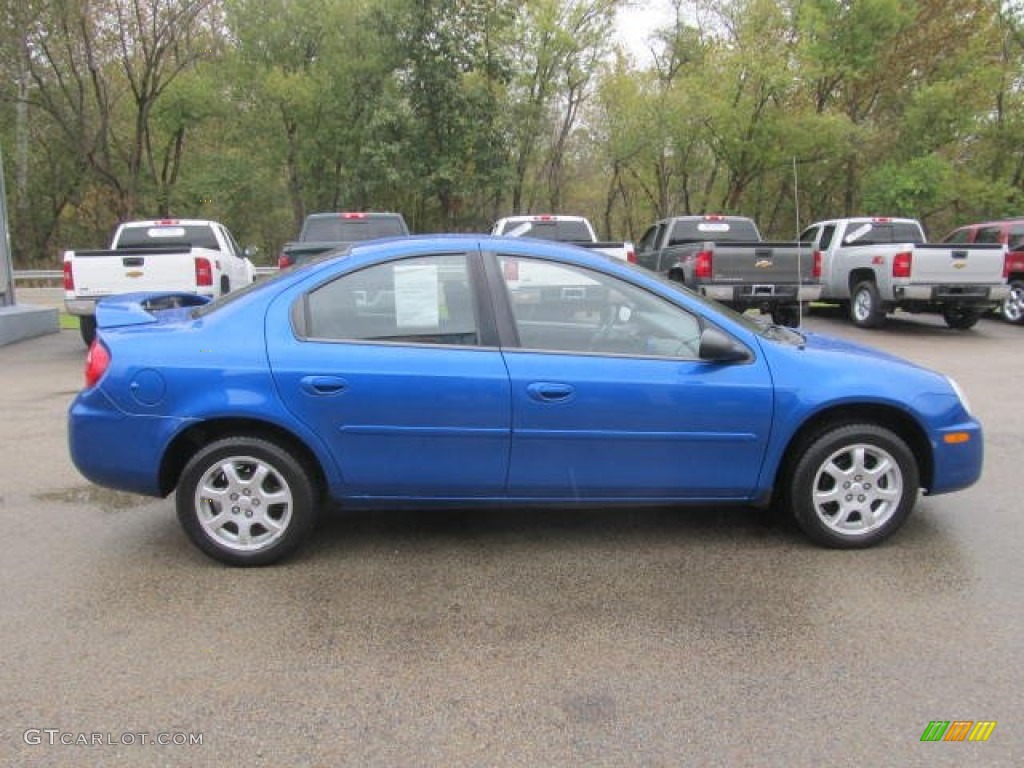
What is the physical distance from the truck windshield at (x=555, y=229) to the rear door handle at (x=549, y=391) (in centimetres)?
1037

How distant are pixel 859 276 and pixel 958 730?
1274 cm

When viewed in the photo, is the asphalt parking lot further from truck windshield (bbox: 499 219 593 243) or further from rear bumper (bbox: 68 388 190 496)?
truck windshield (bbox: 499 219 593 243)

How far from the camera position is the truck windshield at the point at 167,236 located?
1254cm

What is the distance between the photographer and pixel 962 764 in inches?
95.5

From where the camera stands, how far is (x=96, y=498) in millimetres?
4895

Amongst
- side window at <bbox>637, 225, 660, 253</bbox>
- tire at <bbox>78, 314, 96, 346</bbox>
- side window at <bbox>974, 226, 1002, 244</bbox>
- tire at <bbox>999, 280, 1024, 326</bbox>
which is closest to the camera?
tire at <bbox>78, 314, 96, 346</bbox>

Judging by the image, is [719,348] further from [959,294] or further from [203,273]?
[959,294]

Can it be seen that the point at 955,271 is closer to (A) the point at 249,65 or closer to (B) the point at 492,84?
(B) the point at 492,84

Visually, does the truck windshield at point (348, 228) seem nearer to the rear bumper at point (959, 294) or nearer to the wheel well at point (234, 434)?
the rear bumper at point (959, 294)

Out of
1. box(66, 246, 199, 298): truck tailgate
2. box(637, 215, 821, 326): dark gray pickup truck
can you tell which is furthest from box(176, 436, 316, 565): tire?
box(637, 215, 821, 326): dark gray pickup truck

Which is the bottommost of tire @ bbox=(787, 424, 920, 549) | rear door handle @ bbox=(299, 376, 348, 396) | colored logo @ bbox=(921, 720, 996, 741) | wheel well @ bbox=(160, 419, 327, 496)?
colored logo @ bbox=(921, 720, 996, 741)

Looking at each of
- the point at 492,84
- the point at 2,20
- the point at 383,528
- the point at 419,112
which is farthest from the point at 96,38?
the point at 383,528

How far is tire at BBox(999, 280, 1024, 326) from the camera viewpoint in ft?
47.0

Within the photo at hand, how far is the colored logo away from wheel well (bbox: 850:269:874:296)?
12225 millimetres
